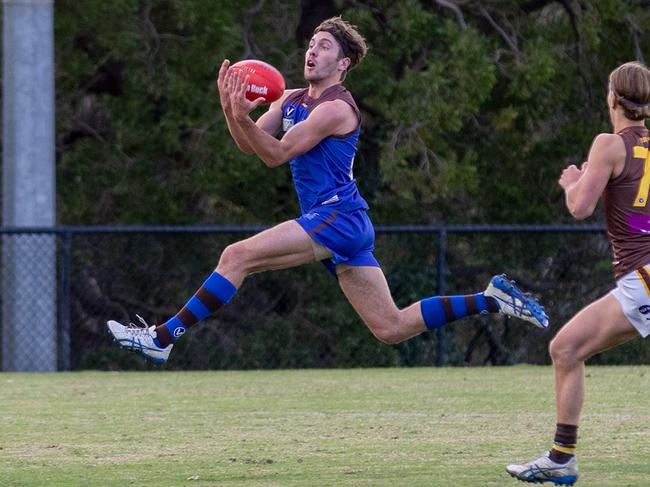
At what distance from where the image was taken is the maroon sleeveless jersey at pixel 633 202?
22.1 ft

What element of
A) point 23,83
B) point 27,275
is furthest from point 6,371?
point 23,83

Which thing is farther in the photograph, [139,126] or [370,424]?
[139,126]

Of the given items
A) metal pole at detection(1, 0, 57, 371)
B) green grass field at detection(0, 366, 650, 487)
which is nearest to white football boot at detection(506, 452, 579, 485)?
green grass field at detection(0, 366, 650, 487)

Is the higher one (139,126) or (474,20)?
(474,20)

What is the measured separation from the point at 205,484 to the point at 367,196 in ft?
49.7

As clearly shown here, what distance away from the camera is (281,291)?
1864 cm

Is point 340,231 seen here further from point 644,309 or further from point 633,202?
point 644,309

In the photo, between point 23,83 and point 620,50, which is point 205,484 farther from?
point 620,50

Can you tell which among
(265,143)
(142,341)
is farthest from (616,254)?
(142,341)

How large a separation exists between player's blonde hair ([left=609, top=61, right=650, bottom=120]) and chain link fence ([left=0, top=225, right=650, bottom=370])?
9043 mm

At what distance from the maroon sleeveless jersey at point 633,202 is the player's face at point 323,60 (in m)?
2.06

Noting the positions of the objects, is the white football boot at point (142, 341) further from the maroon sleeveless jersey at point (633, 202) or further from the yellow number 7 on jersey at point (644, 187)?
the yellow number 7 on jersey at point (644, 187)

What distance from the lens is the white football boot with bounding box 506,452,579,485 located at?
6.82 metres

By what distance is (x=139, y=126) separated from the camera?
22.6m
